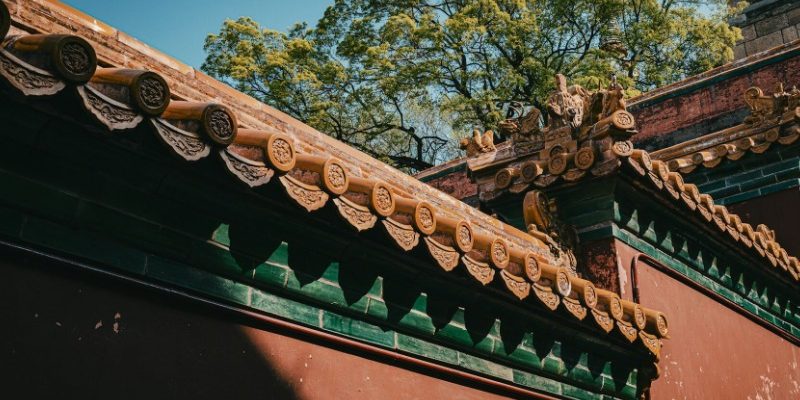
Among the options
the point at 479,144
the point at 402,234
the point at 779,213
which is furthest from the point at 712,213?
the point at 402,234

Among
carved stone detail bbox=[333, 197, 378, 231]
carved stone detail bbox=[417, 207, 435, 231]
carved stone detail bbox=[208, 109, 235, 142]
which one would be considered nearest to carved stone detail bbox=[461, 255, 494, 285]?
carved stone detail bbox=[417, 207, 435, 231]

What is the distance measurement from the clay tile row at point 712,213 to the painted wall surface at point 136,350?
3.19 meters

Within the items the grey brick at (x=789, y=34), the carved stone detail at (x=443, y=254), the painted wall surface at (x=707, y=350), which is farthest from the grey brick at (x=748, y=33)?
the carved stone detail at (x=443, y=254)

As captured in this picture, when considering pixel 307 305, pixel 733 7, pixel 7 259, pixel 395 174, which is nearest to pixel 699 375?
pixel 395 174

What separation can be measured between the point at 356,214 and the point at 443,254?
610 mm

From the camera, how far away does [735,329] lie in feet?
24.3

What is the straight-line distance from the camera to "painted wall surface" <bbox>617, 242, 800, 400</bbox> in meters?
6.22

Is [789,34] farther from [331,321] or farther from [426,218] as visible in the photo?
[331,321]

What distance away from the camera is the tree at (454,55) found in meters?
19.6

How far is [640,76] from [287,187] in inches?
735

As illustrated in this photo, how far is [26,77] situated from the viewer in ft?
8.16

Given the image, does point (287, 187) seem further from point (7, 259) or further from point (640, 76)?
point (640, 76)

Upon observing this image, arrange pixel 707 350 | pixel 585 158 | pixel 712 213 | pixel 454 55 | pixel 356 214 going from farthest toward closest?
pixel 454 55
pixel 712 213
pixel 707 350
pixel 585 158
pixel 356 214

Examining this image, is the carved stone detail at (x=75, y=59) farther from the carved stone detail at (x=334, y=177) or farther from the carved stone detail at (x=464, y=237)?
the carved stone detail at (x=464, y=237)
